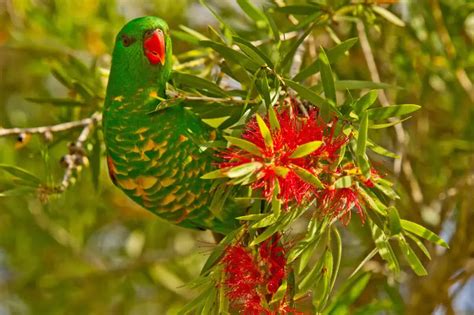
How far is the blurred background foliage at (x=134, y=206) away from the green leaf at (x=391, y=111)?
0.37 metres

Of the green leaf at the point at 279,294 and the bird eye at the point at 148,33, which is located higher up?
the bird eye at the point at 148,33

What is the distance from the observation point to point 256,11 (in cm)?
122

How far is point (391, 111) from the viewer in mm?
934

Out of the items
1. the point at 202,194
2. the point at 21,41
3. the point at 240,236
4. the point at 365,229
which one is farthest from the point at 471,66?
the point at 21,41

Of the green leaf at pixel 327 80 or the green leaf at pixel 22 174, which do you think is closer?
the green leaf at pixel 327 80

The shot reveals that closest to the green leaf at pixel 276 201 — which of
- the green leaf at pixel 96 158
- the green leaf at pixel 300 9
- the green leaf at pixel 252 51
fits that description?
the green leaf at pixel 252 51

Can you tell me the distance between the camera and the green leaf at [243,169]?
0.81m

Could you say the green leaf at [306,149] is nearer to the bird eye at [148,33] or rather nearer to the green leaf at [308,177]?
the green leaf at [308,177]

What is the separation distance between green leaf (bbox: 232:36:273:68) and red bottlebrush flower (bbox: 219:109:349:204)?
94 millimetres

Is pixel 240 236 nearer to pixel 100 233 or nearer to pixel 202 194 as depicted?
pixel 202 194

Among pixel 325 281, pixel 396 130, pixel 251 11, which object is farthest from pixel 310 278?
pixel 396 130

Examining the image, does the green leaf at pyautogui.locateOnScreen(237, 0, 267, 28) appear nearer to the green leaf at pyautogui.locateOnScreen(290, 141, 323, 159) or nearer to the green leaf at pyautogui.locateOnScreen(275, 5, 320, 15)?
the green leaf at pyautogui.locateOnScreen(275, 5, 320, 15)

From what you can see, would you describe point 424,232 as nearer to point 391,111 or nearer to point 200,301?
point 391,111

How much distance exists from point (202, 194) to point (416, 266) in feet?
1.33
